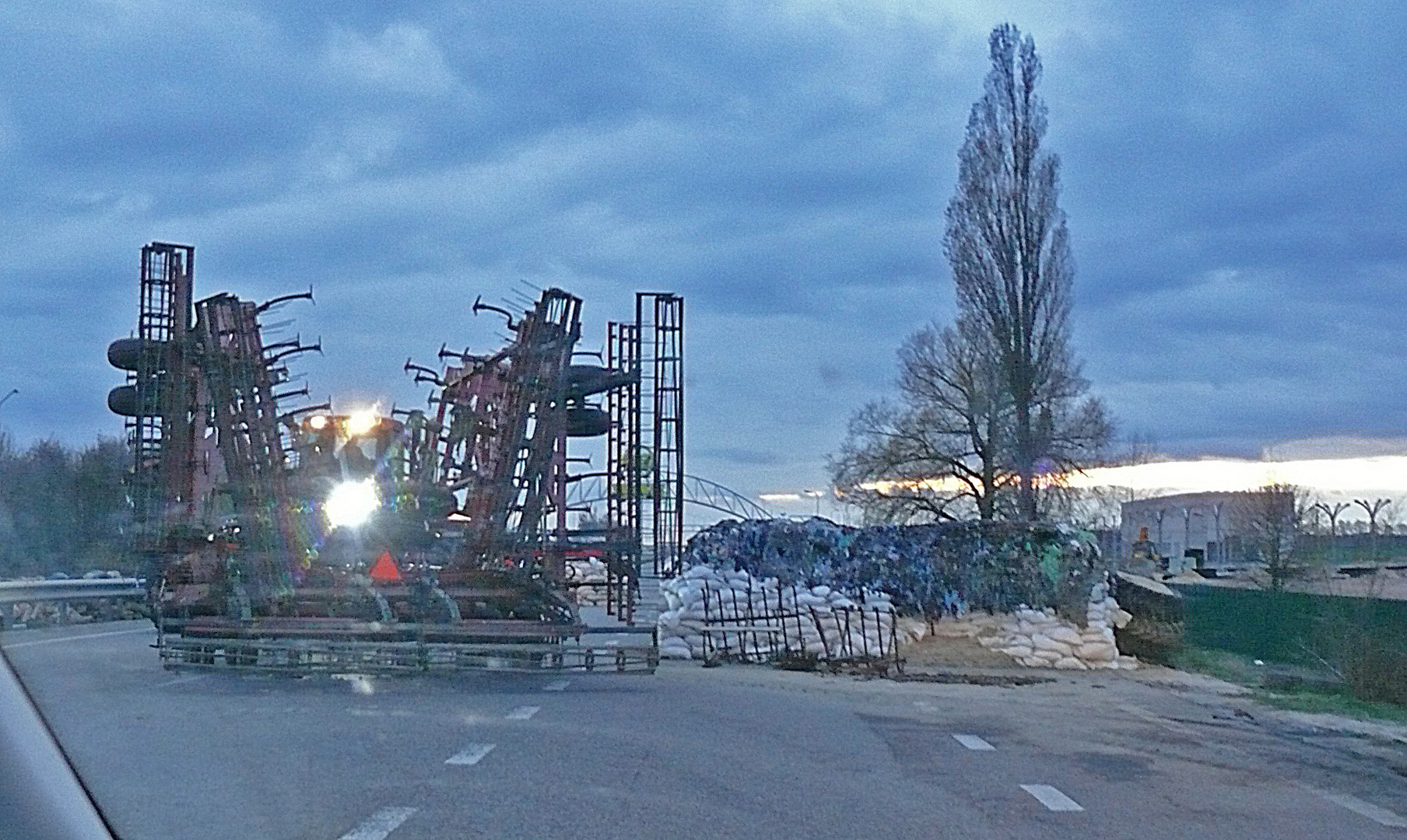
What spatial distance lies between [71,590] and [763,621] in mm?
9989

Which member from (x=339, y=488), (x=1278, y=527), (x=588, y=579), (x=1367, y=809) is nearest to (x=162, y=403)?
(x=339, y=488)

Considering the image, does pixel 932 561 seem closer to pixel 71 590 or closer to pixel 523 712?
pixel 523 712

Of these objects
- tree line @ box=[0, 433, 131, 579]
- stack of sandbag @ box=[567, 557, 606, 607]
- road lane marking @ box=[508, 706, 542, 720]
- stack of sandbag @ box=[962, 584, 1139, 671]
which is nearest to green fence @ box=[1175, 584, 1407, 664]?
stack of sandbag @ box=[962, 584, 1139, 671]

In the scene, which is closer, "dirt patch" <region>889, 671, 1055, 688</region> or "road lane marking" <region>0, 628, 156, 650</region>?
"road lane marking" <region>0, 628, 156, 650</region>

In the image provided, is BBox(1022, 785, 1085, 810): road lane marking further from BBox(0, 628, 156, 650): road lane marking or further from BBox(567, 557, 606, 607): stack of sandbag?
BBox(567, 557, 606, 607): stack of sandbag

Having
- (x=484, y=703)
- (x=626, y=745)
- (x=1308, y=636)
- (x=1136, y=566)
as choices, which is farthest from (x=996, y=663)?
(x=1136, y=566)

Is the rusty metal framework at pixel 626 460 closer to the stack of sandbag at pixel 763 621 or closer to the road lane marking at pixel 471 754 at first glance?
the stack of sandbag at pixel 763 621

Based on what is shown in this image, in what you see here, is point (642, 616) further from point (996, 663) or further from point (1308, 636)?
point (1308, 636)

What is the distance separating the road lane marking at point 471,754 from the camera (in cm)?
1115

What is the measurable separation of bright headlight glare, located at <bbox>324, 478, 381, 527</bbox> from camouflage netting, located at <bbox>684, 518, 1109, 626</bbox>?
712cm

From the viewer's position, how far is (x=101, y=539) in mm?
18719

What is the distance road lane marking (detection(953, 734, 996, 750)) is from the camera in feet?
43.5

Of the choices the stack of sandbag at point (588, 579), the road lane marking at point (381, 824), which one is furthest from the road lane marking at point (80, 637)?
the road lane marking at point (381, 824)

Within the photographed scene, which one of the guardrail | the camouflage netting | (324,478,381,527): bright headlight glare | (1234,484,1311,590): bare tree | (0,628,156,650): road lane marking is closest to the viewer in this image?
the guardrail
